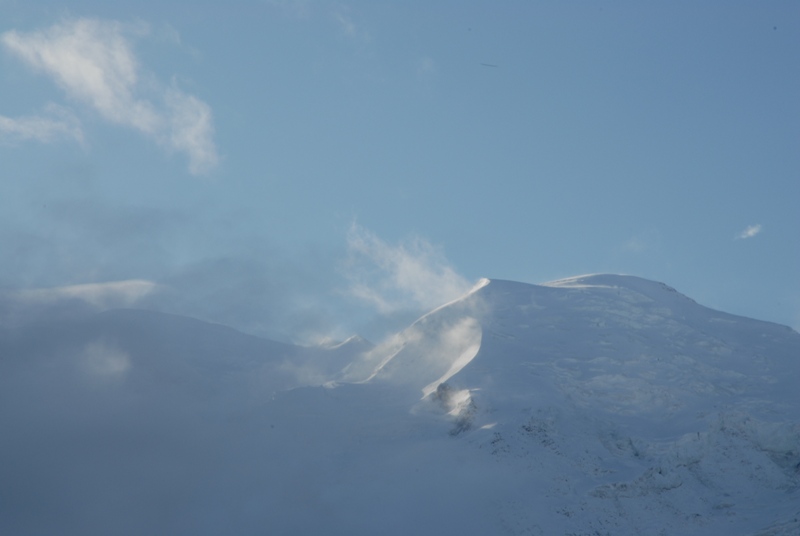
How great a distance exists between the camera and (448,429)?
6850 centimetres

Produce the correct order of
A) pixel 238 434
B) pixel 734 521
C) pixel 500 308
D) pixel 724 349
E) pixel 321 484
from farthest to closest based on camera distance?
1. pixel 500 308
2. pixel 724 349
3. pixel 238 434
4. pixel 321 484
5. pixel 734 521

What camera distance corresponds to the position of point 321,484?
6309 cm

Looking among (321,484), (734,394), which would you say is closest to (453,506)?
(321,484)

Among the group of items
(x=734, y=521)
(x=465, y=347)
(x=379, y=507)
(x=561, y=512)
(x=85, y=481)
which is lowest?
(x=734, y=521)

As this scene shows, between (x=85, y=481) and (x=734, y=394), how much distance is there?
2143 inches

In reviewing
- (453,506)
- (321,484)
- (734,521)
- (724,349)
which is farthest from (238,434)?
(724,349)

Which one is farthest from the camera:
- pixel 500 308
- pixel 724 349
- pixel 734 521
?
pixel 500 308

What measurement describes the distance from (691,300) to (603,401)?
79.9 feet

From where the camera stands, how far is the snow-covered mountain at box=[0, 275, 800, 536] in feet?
196

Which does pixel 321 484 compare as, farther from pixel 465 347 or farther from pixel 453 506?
pixel 465 347

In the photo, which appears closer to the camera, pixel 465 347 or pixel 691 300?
pixel 465 347

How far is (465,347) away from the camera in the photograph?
8050cm

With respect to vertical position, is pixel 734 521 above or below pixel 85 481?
below

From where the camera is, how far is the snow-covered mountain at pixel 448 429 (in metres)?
59.7
